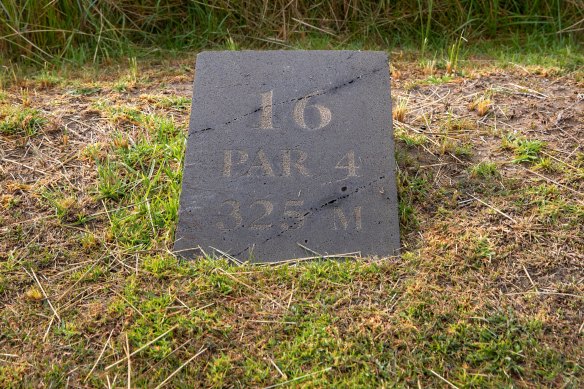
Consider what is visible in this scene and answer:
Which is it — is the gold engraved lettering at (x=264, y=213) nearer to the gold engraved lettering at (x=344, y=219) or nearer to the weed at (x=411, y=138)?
the gold engraved lettering at (x=344, y=219)

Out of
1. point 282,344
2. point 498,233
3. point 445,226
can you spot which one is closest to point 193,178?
point 282,344

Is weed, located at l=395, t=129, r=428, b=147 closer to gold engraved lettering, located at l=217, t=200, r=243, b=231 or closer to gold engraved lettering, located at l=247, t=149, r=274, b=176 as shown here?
gold engraved lettering, located at l=247, t=149, r=274, b=176

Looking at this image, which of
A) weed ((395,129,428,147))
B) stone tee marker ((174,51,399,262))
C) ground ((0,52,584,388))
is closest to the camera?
ground ((0,52,584,388))

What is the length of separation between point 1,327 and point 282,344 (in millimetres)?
1097

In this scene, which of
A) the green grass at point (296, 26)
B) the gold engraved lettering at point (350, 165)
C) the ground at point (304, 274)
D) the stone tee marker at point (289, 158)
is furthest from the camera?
the green grass at point (296, 26)

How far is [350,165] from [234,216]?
0.57m

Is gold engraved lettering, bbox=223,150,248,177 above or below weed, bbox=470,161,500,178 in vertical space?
above

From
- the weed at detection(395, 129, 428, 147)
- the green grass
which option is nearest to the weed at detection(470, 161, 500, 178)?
the weed at detection(395, 129, 428, 147)

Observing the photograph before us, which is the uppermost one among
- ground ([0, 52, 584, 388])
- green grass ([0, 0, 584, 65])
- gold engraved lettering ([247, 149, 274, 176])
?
green grass ([0, 0, 584, 65])

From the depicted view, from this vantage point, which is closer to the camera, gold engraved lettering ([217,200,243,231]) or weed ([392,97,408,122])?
gold engraved lettering ([217,200,243,231])

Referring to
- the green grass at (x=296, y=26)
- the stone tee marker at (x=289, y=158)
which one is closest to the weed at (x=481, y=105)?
the stone tee marker at (x=289, y=158)

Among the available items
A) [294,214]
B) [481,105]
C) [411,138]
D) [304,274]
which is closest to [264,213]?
[294,214]

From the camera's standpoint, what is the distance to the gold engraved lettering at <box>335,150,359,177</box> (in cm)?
316

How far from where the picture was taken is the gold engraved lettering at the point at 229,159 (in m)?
3.19
